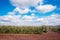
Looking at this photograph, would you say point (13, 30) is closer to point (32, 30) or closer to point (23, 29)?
point (23, 29)

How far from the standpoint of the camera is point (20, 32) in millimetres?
17562

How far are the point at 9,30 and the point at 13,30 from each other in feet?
2.02

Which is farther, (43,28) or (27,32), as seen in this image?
(43,28)

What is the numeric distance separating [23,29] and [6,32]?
270 cm

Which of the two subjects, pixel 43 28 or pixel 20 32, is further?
pixel 43 28

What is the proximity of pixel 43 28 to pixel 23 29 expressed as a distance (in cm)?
361

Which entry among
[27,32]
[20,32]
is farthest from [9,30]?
[27,32]

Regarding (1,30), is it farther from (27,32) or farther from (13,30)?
(27,32)

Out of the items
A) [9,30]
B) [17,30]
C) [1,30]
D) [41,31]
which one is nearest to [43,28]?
[41,31]

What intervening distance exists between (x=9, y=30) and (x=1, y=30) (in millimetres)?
1241

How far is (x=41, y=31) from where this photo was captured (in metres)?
18.4

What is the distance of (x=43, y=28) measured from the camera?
19328 mm

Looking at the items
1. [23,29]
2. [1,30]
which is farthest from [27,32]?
[1,30]

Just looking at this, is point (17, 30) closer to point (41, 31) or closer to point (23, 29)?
point (23, 29)
